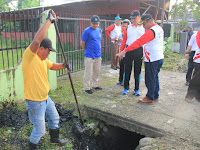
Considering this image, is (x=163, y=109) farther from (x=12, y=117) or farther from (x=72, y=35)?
(x=72, y=35)

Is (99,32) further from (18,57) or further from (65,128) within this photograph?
(65,128)

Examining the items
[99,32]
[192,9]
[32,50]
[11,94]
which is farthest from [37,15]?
[192,9]

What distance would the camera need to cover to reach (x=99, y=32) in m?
4.91

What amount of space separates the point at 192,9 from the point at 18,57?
20191 mm

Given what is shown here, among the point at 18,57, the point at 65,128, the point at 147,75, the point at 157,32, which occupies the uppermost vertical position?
the point at 157,32

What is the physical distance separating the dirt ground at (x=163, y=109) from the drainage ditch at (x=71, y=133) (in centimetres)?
48

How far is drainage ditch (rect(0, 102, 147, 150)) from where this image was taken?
10.6 ft

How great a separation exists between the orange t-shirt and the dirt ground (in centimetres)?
165

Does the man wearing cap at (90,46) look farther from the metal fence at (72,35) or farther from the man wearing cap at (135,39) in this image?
the metal fence at (72,35)

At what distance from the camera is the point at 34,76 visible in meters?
2.52

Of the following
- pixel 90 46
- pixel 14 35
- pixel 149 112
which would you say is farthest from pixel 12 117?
pixel 149 112

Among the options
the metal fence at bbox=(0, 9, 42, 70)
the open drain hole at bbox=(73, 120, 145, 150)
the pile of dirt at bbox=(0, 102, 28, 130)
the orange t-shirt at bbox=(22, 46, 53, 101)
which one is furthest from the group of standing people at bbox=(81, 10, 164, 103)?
the orange t-shirt at bbox=(22, 46, 53, 101)

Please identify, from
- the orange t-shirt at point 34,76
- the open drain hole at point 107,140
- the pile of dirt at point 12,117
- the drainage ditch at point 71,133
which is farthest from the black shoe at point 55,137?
the pile of dirt at point 12,117

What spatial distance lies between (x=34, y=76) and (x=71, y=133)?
1.55 m
